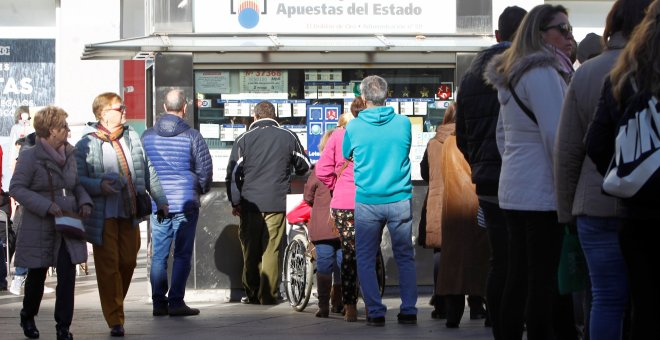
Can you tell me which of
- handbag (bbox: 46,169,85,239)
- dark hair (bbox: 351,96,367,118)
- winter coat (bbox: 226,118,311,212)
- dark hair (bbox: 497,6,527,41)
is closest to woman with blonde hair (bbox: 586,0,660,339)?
dark hair (bbox: 497,6,527,41)

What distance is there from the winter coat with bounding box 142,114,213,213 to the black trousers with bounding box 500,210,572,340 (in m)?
5.16

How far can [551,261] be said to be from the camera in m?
6.38

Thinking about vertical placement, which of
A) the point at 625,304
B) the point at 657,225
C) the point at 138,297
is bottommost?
the point at 138,297

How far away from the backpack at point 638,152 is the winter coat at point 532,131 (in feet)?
3.89

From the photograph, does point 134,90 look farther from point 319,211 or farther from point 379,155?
point 379,155

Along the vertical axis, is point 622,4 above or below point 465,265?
above

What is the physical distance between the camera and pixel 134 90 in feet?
65.1

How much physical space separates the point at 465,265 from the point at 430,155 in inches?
42.6

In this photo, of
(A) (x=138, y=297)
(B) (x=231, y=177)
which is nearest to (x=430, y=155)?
(B) (x=231, y=177)

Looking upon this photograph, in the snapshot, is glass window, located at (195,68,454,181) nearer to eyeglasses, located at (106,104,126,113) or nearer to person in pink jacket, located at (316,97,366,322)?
person in pink jacket, located at (316,97,366,322)

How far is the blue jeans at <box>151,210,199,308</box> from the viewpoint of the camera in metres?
11.4

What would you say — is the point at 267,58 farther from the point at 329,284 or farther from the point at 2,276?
the point at 2,276

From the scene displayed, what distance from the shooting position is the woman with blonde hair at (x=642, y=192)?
5.12 metres

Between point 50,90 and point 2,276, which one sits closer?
point 2,276
